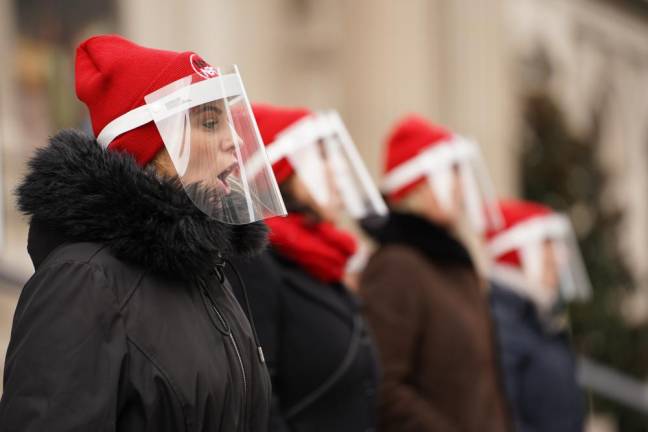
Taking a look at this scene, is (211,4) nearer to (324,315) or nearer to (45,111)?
(45,111)

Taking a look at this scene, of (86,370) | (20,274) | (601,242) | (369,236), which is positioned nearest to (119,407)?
(86,370)

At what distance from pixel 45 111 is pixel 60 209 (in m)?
7.16

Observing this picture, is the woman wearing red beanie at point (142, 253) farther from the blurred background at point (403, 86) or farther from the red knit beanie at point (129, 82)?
the blurred background at point (403, 86)

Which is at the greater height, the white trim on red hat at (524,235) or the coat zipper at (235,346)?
the coat zipper at (235,346)

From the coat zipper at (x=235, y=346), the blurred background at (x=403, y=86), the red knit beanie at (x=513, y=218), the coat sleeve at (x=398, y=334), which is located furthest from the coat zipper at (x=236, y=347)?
the blurred background at (x=403, y=86)

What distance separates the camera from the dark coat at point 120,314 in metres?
2.37

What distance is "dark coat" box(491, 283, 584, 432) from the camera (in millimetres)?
5742

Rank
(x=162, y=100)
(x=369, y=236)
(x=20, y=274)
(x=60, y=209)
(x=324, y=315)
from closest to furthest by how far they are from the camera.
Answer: (x=60, y=209), (x=162, y=100), (x=324, y=315), (x=369, y=236), (x=20, y=274)

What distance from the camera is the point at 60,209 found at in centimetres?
256

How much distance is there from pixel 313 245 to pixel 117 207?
1.44 m

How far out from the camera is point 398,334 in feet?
15.3

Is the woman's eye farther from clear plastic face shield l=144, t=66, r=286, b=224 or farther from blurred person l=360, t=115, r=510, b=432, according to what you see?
blurred person l=360, t=115, r=510, b=432

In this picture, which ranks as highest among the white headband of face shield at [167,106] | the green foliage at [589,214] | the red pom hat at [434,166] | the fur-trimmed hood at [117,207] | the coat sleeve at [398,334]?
the white headband of face shield at [167,106]

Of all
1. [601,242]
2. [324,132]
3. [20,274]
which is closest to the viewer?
[324,132]
